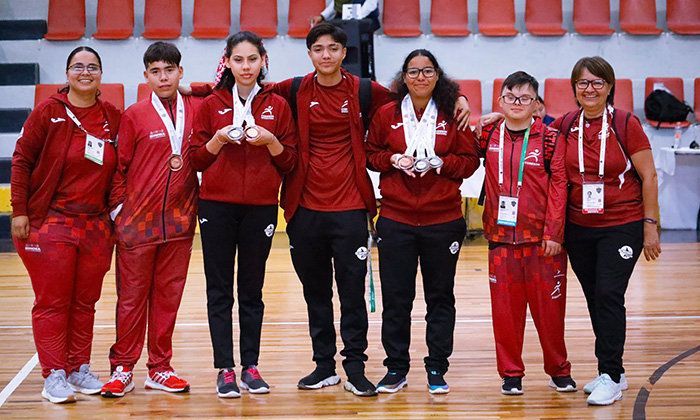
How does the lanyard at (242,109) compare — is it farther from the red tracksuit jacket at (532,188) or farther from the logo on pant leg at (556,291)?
the logo on pant leg at (556,291)

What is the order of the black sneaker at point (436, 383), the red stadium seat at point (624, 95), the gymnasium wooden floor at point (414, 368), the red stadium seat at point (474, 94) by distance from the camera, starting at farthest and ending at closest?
1. the red stadium seat at point (624, 95)
2. the red stadium seat at point (474, 94)
3. the black sneaker at point (436, 383)
4. the gymnasium wooden floor at point (414, 368)

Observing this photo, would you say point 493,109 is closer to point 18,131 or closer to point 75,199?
point 18,131

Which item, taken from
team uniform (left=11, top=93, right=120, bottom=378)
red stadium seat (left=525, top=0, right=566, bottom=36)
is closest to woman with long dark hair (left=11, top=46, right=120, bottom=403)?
team uniform (left=11, top=93, right=120, bottom=378)

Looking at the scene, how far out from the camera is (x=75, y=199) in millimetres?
3318

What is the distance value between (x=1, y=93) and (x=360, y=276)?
7.05m

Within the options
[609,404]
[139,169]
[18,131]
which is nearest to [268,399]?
[139,169]

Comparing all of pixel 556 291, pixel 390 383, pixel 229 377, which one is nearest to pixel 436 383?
pixel 390 383

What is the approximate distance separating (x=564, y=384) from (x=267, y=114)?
70.1 inches

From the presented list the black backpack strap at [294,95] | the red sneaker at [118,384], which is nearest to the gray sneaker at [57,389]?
the red sneaker at [118,384]

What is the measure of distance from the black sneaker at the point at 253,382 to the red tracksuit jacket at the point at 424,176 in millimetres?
920

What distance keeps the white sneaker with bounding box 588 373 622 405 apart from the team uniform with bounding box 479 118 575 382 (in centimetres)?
19

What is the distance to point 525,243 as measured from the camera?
3338mm

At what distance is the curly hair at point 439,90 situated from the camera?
10.9ft

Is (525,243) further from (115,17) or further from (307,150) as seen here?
(115,17)
